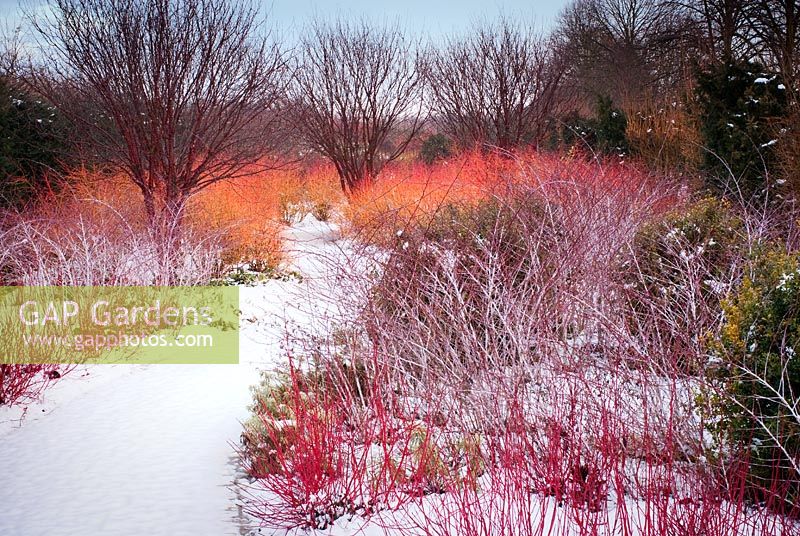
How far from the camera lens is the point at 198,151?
357 inches

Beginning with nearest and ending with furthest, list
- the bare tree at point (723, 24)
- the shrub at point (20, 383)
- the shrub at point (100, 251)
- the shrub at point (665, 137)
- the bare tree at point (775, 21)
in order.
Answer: the shrub at point (20, 383) → the shrub at point (100, 251) → the shrub at point (665, 137) → the bare tree at point (775, 21) → the bare tree at point (723, 24)

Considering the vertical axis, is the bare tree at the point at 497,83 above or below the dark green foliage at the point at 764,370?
above

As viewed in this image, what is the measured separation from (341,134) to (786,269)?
1291 centimetres

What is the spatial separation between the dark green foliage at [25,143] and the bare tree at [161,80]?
2.33m

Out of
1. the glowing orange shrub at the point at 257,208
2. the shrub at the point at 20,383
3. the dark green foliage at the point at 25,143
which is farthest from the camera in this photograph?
the dark green foliage at the point at 25,143

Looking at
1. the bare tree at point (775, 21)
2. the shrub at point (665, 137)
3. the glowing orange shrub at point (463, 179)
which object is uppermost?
the bare tree at point (775, 21)

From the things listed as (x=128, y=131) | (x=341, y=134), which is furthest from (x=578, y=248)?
(x=341, y=134)

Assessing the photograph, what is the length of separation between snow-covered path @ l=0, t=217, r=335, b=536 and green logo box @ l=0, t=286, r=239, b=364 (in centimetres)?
27

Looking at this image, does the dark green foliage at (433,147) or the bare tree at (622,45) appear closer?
the bare tree at (622,45)

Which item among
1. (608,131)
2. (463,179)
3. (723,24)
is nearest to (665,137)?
(608,131)

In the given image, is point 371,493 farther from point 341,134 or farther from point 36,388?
point 341,134

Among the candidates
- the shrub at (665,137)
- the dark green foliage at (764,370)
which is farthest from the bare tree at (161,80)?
the shrub at (665,137)

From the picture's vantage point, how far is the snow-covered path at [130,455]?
3178 millimetres

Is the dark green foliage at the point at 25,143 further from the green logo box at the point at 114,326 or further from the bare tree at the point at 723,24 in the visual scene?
the bare tree at the point at 723,24
